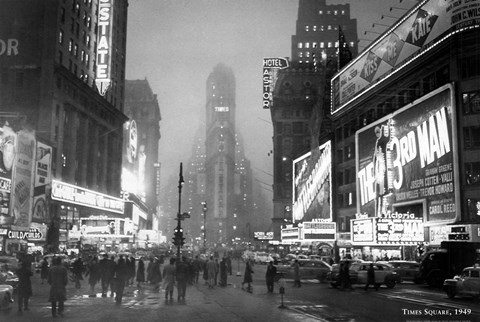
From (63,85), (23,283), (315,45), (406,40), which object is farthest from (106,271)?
(315,45)

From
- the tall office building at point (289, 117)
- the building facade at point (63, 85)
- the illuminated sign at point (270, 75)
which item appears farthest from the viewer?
the illuminated sign at point (270, 75)

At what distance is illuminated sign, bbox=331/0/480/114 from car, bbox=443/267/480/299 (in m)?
27.1

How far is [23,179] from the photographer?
191 ft

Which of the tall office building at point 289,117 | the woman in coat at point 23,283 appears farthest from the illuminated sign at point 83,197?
the woman in coat at point 23,283

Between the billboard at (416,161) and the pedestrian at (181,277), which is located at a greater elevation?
the billboard at (416,161)

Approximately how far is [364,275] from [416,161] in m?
20.1

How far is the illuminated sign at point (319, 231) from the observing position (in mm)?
69250

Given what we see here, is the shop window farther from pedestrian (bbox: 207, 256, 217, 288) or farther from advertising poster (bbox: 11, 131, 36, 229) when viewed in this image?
advertising poster (bbox: 11, 131, 36, 229)

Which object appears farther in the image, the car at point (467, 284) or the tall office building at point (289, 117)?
the tall office building at point (289, 117)

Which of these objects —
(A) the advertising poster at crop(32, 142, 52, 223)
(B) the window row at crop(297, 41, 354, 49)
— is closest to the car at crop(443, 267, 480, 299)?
(A) the advertising poster at crop(32, 142, 52, 223)

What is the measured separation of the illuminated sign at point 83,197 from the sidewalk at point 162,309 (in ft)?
153

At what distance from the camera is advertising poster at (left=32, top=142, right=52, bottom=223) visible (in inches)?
2530

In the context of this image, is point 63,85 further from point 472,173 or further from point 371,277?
point 371,277

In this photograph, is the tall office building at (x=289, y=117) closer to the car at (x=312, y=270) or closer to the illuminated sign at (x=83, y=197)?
the illuminated sign at (x=83, y=197)
